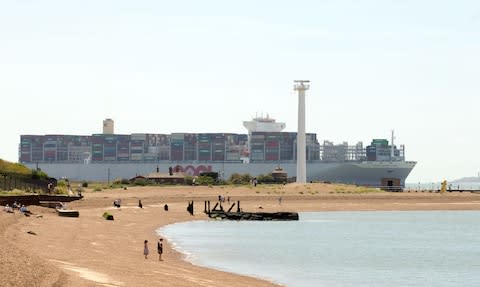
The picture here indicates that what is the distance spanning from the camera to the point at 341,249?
164 ft

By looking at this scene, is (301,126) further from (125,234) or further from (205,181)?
(125,234)

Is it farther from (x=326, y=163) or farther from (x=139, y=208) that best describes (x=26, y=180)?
(x=326, y=163)

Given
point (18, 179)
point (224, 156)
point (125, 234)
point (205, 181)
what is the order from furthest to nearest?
1. point (224, 156)
2. point (205, 181)
3. point (18, 179)
4. point (125, 234)

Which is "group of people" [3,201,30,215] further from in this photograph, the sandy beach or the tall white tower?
the tall white tower

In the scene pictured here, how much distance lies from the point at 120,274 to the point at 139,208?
47.8 m

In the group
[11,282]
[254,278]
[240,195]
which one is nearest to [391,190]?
[240,195]

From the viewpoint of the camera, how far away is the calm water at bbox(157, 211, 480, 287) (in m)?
36.4

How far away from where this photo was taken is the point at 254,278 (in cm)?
3338

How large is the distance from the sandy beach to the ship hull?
210 feet

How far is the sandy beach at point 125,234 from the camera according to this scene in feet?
84.6

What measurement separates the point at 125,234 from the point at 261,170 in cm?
13542

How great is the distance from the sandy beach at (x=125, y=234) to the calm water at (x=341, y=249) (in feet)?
8.82

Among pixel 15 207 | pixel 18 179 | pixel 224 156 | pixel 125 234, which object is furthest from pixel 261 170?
pixel 125 234

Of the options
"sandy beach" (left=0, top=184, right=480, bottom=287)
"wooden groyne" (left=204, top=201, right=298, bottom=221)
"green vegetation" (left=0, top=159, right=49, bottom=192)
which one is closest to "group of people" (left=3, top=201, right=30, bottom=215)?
"sandy beach" (left=0, top=184, right=480, bottom=287)
